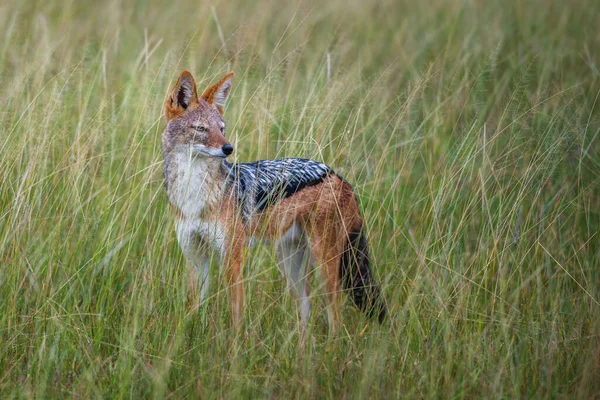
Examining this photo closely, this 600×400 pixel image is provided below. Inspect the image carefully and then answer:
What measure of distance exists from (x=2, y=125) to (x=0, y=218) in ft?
3.66

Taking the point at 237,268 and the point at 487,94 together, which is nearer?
the point at 237,268

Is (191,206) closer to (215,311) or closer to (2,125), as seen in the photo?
(215,311)

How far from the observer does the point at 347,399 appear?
3635 millimetres

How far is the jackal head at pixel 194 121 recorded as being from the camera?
190 inches

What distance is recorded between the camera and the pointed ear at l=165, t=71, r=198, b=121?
4.88 metres

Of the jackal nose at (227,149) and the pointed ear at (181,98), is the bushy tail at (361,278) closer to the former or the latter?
the jackal nose at (227,149)

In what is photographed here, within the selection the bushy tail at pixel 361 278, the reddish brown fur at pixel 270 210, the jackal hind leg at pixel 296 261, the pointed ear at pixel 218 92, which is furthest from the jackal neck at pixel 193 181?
the bushy tail at pixel 361 278

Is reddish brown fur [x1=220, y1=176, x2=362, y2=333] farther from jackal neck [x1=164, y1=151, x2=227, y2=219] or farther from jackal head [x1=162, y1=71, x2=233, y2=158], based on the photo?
jackal head [x1=162, y1=71, x2=233, y2=158]

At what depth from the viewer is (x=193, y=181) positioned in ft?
16.2

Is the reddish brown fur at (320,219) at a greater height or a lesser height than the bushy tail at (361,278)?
greater

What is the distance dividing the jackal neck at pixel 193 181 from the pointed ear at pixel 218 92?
1.21ft

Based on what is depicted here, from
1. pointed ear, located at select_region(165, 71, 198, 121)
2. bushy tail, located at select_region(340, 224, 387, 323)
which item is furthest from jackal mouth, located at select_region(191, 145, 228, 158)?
bushy tail, located at select_region(340, 224, 387, 323)

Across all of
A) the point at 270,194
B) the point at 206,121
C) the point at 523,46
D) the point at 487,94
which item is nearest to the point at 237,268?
the point at 270,194

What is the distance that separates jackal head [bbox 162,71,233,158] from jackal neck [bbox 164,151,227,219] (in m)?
0.06
